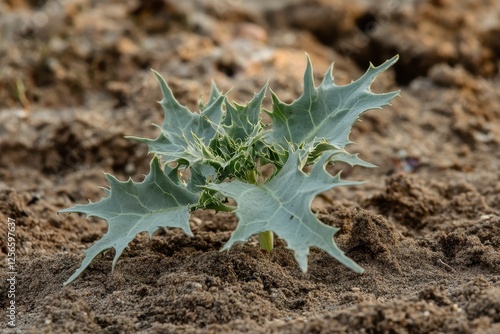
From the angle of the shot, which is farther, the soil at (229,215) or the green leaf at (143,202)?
the green leaf at (143,202)

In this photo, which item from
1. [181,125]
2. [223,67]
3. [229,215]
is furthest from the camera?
[223,67]

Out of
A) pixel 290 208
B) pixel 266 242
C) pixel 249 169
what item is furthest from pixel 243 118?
pixel 290 208

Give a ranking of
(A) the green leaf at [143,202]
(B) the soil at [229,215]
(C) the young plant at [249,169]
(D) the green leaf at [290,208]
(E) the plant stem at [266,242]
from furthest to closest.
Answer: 1. (E) the plant stem at [266,242]
2. (A) the green leaf at [143,202]
3. (B) the soil at [229,215]
4. (C) the young plant at [249,169]
5. (D) the green leaf at [290,208]

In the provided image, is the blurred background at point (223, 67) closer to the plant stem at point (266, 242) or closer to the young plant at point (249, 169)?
the young plant at point (249, 169)

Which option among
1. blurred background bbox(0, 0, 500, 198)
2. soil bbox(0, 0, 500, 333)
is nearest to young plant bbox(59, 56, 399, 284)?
soil bbox(0, 0, 500, 333)

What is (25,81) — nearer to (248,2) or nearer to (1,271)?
(248,2)

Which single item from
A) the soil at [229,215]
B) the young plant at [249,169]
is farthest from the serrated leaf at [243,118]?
the soil at [229,215]

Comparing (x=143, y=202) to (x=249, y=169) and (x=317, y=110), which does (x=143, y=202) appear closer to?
(x=249, y=169)
